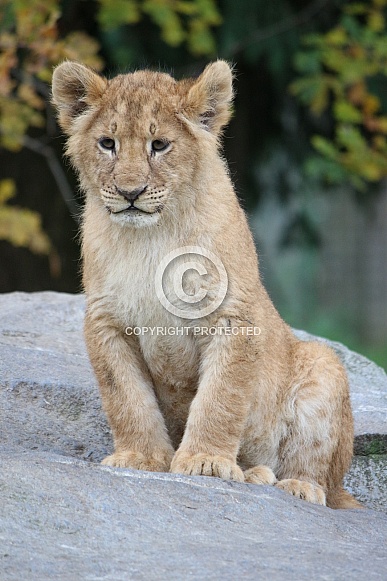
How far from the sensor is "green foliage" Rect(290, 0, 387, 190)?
12.0 m

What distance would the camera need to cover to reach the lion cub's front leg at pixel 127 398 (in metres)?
5.91

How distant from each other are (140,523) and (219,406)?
112 cm

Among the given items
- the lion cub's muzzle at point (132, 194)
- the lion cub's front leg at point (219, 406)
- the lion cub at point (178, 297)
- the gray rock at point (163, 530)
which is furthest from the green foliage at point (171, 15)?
the gray rock at point (163, 530)

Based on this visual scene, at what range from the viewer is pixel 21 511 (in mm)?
4715

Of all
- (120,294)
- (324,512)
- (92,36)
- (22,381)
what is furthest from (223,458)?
(92,36)

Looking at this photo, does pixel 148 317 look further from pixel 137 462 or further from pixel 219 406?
→ pixel 137 462

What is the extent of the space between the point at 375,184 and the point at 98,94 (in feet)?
29.6

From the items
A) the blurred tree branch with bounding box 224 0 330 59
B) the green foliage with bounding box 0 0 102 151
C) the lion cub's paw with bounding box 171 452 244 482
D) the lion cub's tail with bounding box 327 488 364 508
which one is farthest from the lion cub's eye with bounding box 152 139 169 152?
the blurred tree branch with bounding box 224 0 330 59

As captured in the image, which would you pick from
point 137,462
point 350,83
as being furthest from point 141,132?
point 350,83


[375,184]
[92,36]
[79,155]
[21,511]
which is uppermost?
[92,36]

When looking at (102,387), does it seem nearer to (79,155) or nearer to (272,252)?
(79,155)

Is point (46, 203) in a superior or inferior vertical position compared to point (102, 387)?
superior

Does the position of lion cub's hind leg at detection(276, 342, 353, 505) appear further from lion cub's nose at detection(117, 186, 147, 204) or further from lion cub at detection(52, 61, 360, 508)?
lion cub's nose at detection(117, 186, 147, 204)

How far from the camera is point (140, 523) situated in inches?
187
